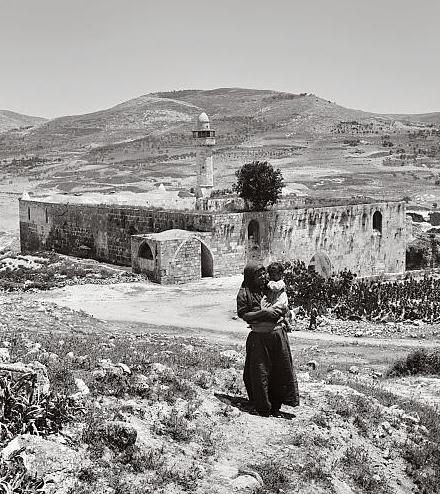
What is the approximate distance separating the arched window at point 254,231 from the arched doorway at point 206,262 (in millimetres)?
2387

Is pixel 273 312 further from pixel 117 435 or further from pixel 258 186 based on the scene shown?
pixel 258 186

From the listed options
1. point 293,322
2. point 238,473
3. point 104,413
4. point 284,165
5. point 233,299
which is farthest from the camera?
point 284,165

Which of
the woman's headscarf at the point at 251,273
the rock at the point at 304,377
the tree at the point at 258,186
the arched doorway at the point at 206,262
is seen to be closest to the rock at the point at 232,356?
the rock at the point at 304,377

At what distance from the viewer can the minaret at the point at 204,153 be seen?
118 ft

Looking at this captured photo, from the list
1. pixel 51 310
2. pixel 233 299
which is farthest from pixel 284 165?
pixel 51 310

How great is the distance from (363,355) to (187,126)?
370 feet

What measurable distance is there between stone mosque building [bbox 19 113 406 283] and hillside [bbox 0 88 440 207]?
2313cm

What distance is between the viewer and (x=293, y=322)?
763 inches

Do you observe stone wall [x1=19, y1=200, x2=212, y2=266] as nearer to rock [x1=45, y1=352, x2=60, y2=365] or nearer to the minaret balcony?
the minaret balcony

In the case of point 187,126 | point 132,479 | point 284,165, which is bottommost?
point 132,479

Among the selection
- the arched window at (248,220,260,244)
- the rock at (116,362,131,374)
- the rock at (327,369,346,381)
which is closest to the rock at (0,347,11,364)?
the rock at (116,362,131,374)

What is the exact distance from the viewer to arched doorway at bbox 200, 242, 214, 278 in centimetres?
2739

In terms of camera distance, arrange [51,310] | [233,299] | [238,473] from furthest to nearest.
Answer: [233,299] → [51,310] → [238,473]

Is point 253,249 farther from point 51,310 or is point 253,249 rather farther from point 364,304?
point 51,310
